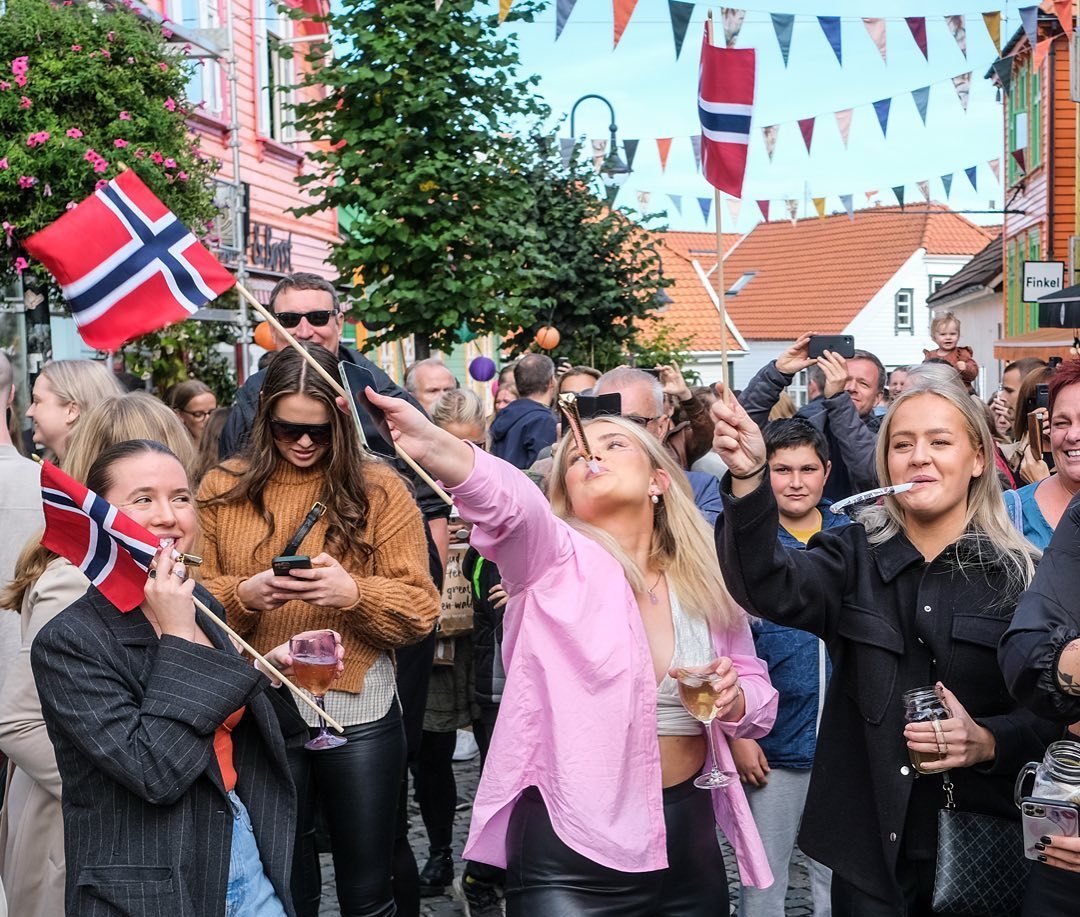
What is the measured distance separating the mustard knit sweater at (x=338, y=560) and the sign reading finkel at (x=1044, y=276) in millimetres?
15003

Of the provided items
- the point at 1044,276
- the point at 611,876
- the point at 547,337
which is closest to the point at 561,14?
the point at 547,337

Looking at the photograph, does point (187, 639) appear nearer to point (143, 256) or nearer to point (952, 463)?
point (143, 256)

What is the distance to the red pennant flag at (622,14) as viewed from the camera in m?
10.5

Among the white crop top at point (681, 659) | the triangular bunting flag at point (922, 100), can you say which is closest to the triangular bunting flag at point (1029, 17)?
the triangular bunting flag at point (922, 100)

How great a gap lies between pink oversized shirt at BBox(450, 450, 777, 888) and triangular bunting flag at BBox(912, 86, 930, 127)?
13.2m

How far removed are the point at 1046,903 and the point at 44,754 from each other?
253cm

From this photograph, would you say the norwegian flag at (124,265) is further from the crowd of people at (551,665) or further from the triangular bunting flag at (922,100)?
the triangular bunting flag at (922,100)

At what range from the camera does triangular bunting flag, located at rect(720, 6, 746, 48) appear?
1158 cm

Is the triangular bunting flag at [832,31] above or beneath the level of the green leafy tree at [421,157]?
above

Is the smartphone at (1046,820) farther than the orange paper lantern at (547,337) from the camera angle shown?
No

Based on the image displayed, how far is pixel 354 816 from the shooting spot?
161 inches

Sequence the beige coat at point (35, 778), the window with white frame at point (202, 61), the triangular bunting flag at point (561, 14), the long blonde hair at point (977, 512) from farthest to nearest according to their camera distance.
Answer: the window with white frame at point (202, 61) < the triangular bunting flag at point (561, 14) < the beige coat at point (35, 778) < the long blonde hair at point (977, 512)

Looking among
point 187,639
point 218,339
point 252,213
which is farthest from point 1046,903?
point 252,213

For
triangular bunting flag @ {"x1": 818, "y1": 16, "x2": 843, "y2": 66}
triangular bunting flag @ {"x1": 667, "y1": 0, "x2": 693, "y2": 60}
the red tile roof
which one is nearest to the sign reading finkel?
triangular bunting flag @ {"x1": 818, "y1": 16, "x2": 843, "y2": 66}
